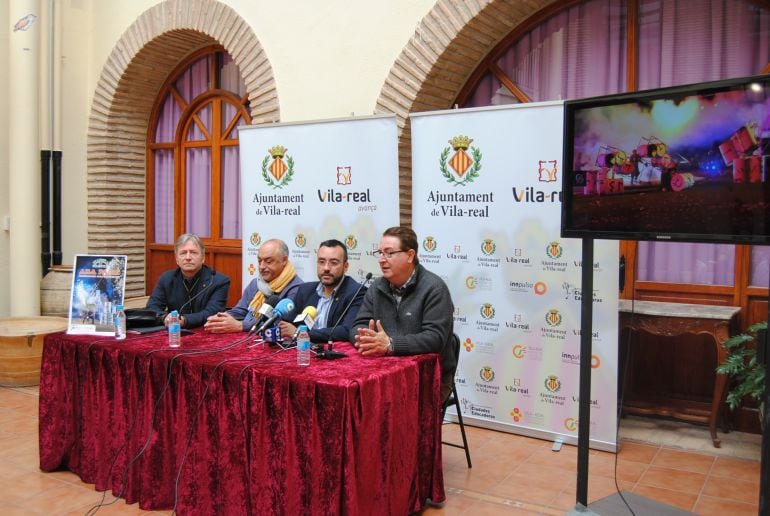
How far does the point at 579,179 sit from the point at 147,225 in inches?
236

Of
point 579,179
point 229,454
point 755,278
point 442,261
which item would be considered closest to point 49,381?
point 229,454

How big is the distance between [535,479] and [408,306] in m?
1.14

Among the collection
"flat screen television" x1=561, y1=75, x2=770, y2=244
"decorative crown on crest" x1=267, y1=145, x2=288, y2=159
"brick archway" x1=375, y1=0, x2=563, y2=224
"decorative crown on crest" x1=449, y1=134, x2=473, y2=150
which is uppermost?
"brick archway" x1=375, y1=0, x2=563, y2=224

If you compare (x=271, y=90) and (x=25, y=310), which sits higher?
(x=271, y=90)

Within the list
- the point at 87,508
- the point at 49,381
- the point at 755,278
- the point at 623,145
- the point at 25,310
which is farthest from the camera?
the point at 25,310

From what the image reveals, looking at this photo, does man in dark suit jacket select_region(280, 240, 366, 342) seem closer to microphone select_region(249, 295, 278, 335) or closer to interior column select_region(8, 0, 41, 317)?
microphone select_region(249, 295, 278, 335)

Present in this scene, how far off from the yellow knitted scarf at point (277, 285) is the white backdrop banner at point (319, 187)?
0.60m

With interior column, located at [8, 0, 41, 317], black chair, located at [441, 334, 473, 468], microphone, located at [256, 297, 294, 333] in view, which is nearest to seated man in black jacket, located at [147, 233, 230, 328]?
microphone, located at [256, 297, 294, 333]

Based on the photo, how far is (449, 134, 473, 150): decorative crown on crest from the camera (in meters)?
→ 4.31

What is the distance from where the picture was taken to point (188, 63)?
735 centimetres

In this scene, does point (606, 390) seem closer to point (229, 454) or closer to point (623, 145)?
point (623, 145)

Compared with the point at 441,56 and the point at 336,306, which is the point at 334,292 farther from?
the point at 441,56

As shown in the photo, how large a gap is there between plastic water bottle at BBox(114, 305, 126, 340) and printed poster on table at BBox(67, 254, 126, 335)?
5 centimetres

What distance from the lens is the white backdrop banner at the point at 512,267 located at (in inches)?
159
